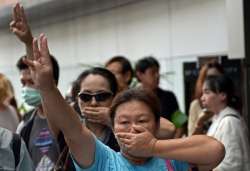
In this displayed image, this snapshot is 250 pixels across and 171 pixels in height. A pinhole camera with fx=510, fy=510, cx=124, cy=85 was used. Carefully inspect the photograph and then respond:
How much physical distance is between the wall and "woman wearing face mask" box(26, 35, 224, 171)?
150 inches

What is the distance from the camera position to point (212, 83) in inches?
133

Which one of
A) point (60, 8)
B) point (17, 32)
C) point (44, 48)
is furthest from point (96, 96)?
point (60, 8)

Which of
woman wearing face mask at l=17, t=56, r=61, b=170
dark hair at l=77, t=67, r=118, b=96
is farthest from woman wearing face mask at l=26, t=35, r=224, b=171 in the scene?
woman wearing face mask at l=17, t=56, r=61, b=170

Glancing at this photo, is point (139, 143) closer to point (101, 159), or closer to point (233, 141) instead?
point (101, 159)

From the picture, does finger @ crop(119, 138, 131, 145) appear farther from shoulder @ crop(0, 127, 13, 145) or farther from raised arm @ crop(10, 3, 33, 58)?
raised arm @ crop(10, 3, 33, 58)

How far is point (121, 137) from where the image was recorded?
155 cm

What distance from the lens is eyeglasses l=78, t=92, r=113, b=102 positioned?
6.86 ft

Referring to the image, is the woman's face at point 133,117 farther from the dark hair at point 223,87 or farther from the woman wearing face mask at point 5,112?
the woman wearing face mask at point 5,112

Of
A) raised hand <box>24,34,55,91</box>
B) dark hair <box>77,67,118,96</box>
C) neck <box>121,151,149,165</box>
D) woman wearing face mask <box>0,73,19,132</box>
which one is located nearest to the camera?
raised hand <box>24,34,55,91</box>

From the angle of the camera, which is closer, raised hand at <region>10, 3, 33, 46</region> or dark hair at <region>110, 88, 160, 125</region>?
dark hair at <region>110, 88, 160, 125</region>

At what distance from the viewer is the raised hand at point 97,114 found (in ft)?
6.61

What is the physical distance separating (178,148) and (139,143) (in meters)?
0.14

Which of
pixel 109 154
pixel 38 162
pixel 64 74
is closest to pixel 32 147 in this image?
pixel 38 162

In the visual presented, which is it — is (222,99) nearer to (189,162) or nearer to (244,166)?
(244,166)
